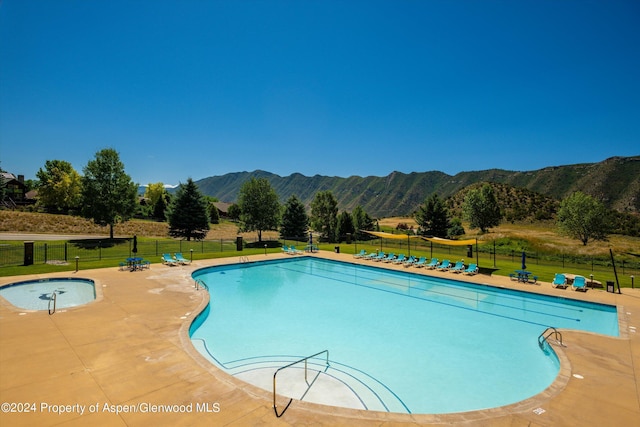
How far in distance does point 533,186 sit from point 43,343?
12131 cm

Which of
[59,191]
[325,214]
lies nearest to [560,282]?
[325,214]

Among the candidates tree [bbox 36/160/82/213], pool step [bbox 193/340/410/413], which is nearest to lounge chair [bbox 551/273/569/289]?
pool step [bbox 193/340/410/413]

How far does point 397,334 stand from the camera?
11.0 m

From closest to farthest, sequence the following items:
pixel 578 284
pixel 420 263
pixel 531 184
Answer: pixel 578 284, pixel 420 263, pixel 531 184

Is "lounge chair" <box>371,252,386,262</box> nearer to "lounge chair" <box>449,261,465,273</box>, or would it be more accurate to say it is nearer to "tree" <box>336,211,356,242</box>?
"lounge chair" <box>449,261,465,273</box>

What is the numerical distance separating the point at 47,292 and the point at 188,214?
69.4ft

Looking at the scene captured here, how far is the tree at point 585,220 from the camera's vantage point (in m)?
40.6

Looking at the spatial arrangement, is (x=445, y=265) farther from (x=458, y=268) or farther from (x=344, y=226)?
(x=344, y=226)

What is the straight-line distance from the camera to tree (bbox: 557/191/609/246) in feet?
133

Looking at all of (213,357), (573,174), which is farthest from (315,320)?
(573,174)

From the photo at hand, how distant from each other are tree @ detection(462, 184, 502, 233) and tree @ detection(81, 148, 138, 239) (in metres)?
51.7

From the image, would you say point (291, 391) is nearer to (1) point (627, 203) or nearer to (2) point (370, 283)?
(2) point (370, 283)

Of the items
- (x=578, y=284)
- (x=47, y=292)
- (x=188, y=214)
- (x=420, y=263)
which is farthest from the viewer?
(x=188, y=214)

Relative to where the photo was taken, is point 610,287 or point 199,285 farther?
point 610,287
